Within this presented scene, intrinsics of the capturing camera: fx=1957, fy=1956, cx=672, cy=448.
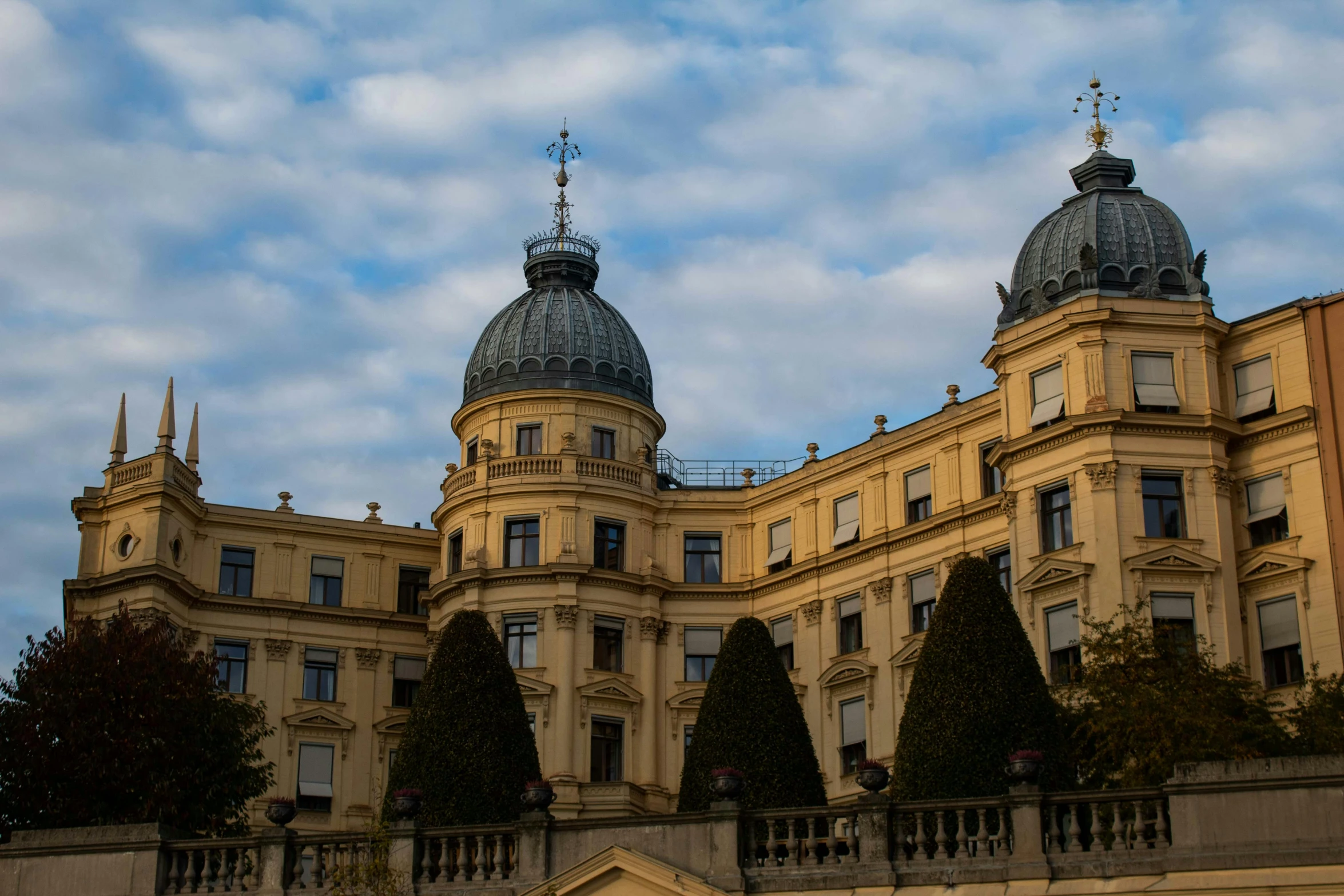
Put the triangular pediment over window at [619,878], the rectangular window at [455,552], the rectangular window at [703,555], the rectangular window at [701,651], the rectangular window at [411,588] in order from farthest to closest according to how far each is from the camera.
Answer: the rectangular window at [411,588], the rectangular window at [703,555], the rectangular window at [455,552], the rectangular window at [701,651], the triangular pediment over window at [619,878]

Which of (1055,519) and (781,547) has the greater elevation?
(781,547)

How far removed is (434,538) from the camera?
73.6 m

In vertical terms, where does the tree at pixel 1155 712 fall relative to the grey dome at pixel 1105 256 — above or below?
below

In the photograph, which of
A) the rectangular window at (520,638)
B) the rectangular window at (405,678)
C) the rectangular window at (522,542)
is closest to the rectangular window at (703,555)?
the rectangular window at (522,542)

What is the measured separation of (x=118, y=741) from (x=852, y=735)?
87.5 ft

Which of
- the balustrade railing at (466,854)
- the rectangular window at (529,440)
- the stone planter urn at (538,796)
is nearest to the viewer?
the balustrade railing at (466,854)

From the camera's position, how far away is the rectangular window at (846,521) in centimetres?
6700

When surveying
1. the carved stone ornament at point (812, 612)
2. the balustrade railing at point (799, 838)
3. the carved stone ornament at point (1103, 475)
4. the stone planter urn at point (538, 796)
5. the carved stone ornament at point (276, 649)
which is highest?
the carved stone ornament at point (1103, 475)

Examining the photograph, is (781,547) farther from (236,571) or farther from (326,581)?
(236,571)

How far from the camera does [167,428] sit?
7038cm

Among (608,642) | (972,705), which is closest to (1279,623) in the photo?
(972,705)

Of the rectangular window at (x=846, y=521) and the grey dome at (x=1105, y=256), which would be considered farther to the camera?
the rectangular window at (x=846, y=521)

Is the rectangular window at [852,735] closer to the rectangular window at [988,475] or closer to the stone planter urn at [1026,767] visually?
the rectangular window at [988,475]

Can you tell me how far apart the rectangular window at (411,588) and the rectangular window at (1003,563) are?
74.1 feet
